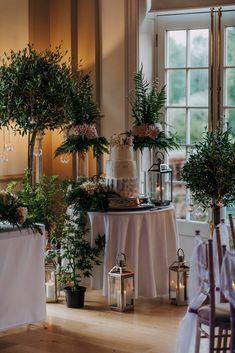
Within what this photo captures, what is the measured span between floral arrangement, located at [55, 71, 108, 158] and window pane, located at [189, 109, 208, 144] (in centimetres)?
91

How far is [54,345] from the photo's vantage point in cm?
523

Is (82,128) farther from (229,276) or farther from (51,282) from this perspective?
(229,276)

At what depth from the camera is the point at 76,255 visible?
20.3ft

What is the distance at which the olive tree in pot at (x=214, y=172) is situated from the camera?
6195 millimetres

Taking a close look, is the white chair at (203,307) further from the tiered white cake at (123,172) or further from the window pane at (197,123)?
the window pane at (197,123)

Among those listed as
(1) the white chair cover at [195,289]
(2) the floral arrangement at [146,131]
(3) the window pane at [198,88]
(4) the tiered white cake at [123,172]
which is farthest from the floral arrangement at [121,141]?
(1) the white chair cover at [195,289]

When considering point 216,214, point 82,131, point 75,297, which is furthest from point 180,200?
point 75,297

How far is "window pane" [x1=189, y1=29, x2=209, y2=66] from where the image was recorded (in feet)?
22.9

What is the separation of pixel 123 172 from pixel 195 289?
2.23 metres

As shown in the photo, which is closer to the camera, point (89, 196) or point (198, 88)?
point (89, 196)

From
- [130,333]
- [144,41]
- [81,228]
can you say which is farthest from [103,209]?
[144,41]

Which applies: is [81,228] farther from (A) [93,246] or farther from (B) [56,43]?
(B) [56,43]

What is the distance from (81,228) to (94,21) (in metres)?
2.25

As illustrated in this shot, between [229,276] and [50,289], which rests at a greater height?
[229,276]
